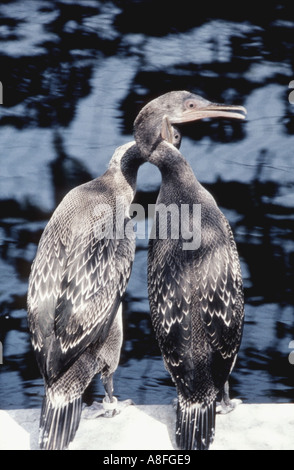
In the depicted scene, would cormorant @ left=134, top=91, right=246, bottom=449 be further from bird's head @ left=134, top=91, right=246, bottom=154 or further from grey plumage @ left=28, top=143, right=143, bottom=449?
grey plumage @ left=28, top=143, right=143, bottom=449

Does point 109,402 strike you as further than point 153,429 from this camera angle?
Yes

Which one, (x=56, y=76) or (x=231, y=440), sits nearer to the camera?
(x=231, y=440)

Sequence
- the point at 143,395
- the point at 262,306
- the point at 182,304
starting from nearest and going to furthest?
the point at 182,304 < the point at 143,395 < the point at 262,306

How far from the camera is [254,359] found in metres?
2.96

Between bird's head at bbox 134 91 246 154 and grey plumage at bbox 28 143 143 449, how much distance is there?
138 mm

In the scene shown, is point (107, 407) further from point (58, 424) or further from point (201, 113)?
point (201, 113)

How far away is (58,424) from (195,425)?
16.9 inches

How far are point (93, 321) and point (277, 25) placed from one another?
1.69 metres

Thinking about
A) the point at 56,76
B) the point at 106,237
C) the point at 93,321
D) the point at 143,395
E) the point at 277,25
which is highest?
the point at 277,25

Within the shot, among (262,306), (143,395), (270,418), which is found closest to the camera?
(270,418)

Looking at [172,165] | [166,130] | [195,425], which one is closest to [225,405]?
[195,425]

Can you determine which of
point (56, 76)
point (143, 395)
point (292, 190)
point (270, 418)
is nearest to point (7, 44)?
point (56, 76)

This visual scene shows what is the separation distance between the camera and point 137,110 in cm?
314

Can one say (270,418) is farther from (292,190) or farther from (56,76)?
(56,76)
